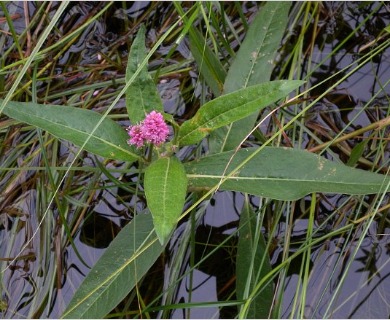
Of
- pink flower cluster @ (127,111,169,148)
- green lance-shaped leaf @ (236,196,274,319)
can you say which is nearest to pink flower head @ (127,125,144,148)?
pink flower cluster @ (127,111,169,148)

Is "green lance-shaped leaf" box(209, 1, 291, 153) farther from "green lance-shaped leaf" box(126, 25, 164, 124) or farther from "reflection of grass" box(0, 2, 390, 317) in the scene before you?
"green lance-shaped leaf" box(126, 25, 164, 124)

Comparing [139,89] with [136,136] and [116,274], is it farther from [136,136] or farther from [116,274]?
[116,274]

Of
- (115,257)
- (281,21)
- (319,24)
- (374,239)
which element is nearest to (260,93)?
(281,21)

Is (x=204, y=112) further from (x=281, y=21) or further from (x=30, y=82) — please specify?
(x=30, y=82)

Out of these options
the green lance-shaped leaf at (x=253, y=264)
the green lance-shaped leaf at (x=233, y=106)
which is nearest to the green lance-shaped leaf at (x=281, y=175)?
the green lance-shaped leaf at (x=233, y=106)

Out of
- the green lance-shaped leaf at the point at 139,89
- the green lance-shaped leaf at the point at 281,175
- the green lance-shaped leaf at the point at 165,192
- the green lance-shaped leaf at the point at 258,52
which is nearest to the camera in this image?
the green lance-shaped leaf at the point at 165,192

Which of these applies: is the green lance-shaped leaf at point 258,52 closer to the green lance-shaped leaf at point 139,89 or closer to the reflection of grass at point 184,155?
the reflection of grass at point 184,155
